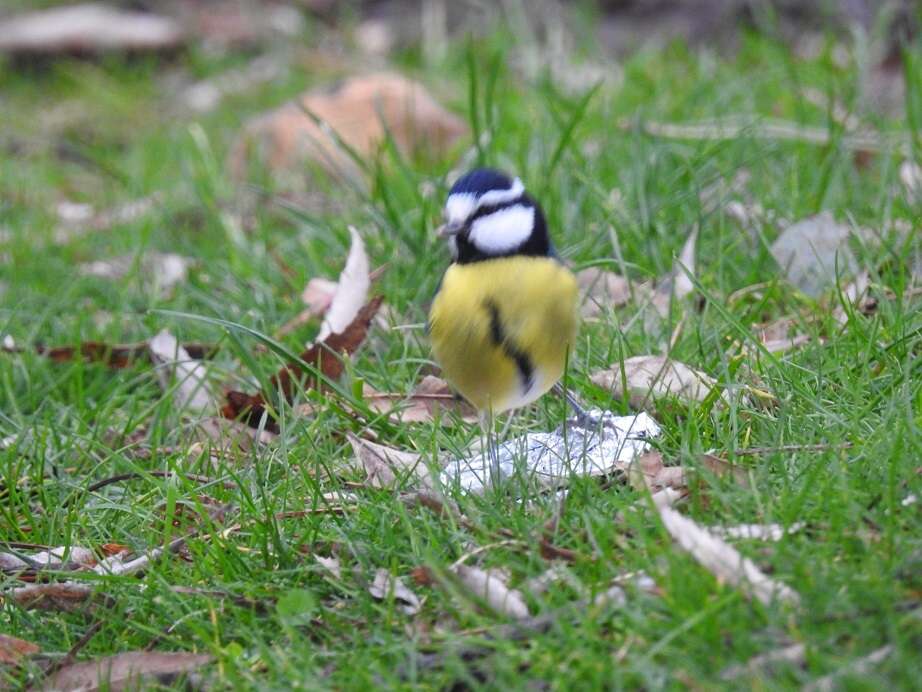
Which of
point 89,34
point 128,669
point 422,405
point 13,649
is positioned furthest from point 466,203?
point 89,34

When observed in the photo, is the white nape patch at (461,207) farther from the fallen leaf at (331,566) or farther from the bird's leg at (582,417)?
the fallen leaf at (331,566)

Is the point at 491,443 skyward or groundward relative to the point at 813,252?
groundward

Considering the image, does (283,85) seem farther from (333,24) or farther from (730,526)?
(730,526)

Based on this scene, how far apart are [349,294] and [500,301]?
1192 mm

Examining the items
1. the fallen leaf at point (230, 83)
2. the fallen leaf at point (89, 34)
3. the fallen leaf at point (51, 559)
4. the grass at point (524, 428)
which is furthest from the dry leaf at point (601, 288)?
the fallen leaf at point (89, 34)

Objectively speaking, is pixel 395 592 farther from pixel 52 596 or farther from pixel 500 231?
pixel 500 231

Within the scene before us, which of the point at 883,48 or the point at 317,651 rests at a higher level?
the point at 883,48

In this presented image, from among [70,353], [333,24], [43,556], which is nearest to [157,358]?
[70,353]

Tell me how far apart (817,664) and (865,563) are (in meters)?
0.29

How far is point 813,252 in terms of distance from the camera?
3.88 meters

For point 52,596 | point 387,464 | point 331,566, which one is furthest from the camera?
point 387,464

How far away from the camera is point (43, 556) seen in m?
3.01

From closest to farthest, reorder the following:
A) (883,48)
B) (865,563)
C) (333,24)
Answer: (865,563), (883,48), (333,24)

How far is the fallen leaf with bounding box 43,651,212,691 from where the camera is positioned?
252 centimetres
